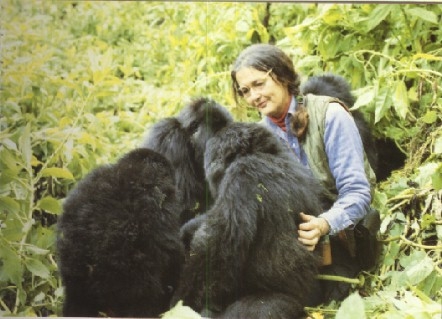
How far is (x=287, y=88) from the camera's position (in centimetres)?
237

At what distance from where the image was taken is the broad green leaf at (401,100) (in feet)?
7.73

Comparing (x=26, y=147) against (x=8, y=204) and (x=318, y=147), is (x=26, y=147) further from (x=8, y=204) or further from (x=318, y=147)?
(x=318, y=147)

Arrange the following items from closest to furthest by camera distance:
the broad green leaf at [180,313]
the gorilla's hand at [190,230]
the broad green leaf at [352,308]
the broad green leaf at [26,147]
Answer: the broad green leaf at [352,308]
the broad green leaf at [180,313]
the gorilla's hand at [190,230]
the broad green leaf at [26,147]

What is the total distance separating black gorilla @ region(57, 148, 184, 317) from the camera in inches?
88.4

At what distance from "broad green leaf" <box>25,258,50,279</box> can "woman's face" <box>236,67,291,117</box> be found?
0.97m

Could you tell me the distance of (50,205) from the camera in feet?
7.83

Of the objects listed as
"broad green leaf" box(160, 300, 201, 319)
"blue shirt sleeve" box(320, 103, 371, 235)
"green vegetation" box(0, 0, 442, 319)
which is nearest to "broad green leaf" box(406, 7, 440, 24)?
"green vegetation" box(0, 0, 442, 319)

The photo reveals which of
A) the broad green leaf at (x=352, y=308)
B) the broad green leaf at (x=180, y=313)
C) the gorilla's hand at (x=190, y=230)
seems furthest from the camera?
the gorilla's hand at (x=190, y=230)

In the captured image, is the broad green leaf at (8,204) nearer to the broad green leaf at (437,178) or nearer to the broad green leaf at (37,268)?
the broad green leaf at (37,268)

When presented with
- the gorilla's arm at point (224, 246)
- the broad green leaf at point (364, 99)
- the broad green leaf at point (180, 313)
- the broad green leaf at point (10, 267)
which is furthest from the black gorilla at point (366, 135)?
the broad green leaf at point (10, 267)

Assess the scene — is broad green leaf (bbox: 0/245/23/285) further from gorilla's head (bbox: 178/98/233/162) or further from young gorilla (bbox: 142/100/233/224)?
gorilla's head (bbox: 178/98/233/162)

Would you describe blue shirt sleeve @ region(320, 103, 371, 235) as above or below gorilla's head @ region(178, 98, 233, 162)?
below

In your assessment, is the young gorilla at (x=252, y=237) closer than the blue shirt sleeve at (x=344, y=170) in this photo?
Yes

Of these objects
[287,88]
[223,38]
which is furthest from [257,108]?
[223,38]
